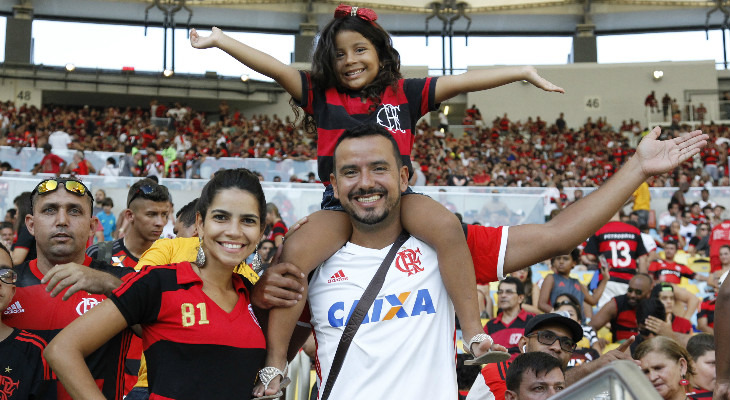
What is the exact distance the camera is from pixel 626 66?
30.4 m

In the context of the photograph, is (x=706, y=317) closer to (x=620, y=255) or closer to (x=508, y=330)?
(x=620, y=255)

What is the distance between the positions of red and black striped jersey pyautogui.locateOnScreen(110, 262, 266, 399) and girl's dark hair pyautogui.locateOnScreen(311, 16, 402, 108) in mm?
999

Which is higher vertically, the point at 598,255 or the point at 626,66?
the point at 626,66

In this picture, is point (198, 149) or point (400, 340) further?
point (198, 149)

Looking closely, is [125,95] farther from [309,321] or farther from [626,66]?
[309,321]

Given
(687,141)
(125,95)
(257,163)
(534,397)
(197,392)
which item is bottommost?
(534,397)

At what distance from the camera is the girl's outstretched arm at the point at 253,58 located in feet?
9.82

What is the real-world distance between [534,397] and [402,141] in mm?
1837

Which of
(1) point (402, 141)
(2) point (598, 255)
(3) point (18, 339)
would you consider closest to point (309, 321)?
(1) point (402, 141)

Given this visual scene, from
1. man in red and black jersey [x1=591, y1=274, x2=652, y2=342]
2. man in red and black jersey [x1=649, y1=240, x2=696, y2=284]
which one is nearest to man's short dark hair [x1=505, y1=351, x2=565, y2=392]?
man in red and black jersey [x1=591, y1=274, x2=652, y2=342]

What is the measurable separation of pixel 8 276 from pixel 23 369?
1.12 ft

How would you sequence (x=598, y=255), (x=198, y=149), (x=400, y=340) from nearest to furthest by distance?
(x=400, y=340) → (x=598, y=255) → (x=198, y=149)

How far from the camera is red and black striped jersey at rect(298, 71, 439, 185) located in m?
2.99

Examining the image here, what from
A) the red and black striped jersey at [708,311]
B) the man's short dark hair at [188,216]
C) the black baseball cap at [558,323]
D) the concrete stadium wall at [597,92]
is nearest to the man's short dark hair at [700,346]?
the black baseball cap at [558,323]
